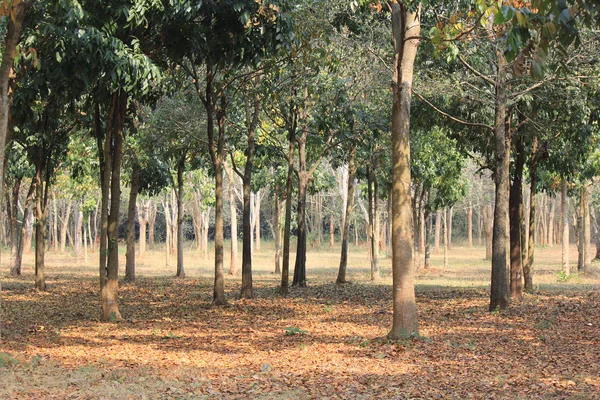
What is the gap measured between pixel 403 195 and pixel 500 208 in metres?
5.10

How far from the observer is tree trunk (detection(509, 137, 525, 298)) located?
17766 mm

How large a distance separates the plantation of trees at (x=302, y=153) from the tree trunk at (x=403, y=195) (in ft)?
A: 0.11

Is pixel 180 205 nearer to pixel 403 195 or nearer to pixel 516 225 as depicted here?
pixel 516 225

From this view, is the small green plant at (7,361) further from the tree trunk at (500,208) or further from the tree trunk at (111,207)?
the tree trunk at (500,208)

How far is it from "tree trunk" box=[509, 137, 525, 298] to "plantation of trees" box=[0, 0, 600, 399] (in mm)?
61

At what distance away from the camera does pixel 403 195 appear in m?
10.9

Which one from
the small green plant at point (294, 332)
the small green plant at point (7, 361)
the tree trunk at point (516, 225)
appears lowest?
the small green plant at point (294, 332)

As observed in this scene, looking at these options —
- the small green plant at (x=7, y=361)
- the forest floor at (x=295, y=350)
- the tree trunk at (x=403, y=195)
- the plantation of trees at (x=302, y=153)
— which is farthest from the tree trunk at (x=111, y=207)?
the tree trunk at (x=403, y=195)

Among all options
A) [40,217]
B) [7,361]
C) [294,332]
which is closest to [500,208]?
[294,332]

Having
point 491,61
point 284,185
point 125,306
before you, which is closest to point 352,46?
point 491,61

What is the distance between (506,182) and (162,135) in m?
10.6

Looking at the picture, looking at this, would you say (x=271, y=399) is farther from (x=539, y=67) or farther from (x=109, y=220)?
(x=109, y=220)

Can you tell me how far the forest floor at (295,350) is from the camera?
7992 mm

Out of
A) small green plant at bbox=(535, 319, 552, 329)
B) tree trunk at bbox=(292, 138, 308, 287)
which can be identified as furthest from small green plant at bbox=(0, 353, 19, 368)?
tree trunk at bbox=(292, 138, 308, 287)
